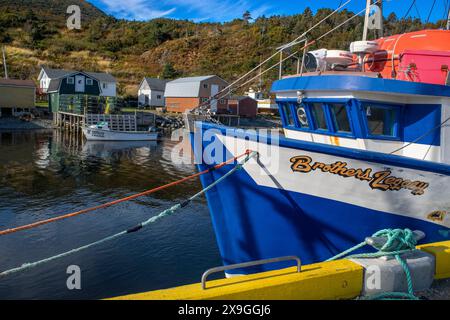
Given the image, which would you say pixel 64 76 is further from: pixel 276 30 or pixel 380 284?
pixel 276 30

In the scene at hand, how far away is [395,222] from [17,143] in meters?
38.1

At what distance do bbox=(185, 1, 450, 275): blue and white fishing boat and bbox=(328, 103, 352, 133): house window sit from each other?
22 mm

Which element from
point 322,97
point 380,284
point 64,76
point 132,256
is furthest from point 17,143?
point 380,284

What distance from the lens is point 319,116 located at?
8594mm

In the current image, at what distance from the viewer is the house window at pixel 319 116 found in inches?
333

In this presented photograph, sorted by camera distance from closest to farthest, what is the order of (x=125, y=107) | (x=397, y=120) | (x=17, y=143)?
(x=397, y=120), (x=17, y=143), (x=125, y=107)

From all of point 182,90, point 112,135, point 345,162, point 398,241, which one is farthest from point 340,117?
point 182,90

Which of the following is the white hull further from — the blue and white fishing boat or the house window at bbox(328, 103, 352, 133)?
the house window at bbox(328, 103, 352, 133)

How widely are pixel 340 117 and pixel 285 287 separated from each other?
488 centimetres

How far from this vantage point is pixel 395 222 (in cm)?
721

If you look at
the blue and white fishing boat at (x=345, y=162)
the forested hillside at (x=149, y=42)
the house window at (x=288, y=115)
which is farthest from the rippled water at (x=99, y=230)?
the forested hillside at (x=149, y=42)

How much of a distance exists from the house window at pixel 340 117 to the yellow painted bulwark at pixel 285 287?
12.9 ft

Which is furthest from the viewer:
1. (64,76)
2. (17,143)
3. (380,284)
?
(64,76)

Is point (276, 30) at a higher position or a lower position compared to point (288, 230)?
higher
